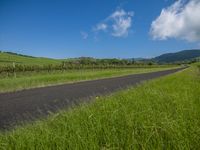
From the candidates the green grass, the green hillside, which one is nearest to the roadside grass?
the green grass

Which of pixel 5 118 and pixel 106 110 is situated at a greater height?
pixel 106 110

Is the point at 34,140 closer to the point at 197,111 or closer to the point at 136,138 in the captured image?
the point at 136,138

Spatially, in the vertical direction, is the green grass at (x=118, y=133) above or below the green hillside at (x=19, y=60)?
above

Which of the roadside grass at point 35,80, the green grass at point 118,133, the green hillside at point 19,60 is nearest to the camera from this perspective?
the green grass at point 118,133

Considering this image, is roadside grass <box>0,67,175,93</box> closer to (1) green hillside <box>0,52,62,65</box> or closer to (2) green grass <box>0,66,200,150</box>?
(2) green grass <box>0,66,200,150</box>

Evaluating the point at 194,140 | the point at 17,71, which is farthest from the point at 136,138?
the point at 17,71

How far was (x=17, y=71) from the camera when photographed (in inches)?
1254

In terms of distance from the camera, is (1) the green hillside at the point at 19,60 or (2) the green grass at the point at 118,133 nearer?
(2) the green grass at the point at 118,133

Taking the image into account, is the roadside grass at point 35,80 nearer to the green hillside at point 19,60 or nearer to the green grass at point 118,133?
the green grass at point 118,133

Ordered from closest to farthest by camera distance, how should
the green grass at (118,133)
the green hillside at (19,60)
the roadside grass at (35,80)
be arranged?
1. the green grass at (118,133)
2. the roadside grass at (35,80)
3. the green hillside at (19,60)

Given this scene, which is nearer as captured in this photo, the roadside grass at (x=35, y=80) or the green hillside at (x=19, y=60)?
the roadside grass at (x=35, y=80)

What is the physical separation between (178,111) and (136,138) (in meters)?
1.57

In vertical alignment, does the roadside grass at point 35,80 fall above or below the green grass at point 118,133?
below

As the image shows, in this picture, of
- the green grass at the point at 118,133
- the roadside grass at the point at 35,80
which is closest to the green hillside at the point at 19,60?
the roadside grass at the point at 35,80
